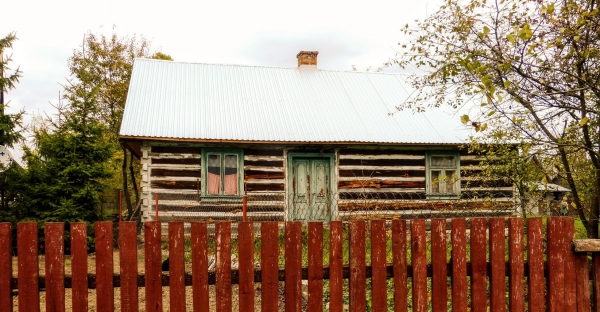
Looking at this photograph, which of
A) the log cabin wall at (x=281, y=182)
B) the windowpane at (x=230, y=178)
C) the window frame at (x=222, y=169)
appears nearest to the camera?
the log cabin wall at (x=281, y=182)

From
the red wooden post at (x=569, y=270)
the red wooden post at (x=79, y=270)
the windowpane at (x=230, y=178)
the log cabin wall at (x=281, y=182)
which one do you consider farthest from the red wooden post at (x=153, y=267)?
the windowpane at (x=230, y=178)

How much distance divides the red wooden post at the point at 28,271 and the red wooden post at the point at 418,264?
7.67ft

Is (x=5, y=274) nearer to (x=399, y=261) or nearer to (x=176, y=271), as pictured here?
(x=176, y=271)

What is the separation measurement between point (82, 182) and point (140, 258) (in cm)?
308

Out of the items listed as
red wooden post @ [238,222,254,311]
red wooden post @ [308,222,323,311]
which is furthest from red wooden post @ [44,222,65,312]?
red wooden post @ [308,222,323,311]

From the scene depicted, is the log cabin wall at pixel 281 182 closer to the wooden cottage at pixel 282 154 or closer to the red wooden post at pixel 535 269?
the wooden cottage at pixel 282 154

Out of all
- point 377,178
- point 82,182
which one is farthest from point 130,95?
point 377,178

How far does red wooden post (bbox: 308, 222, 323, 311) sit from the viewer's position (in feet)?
9.86

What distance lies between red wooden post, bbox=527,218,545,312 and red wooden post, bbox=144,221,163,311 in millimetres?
2458

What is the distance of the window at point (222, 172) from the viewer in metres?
12.4

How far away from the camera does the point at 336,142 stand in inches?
494

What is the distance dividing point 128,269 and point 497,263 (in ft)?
7.86

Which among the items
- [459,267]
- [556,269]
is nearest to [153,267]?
[459,267]

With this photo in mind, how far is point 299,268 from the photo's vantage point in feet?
9.85
